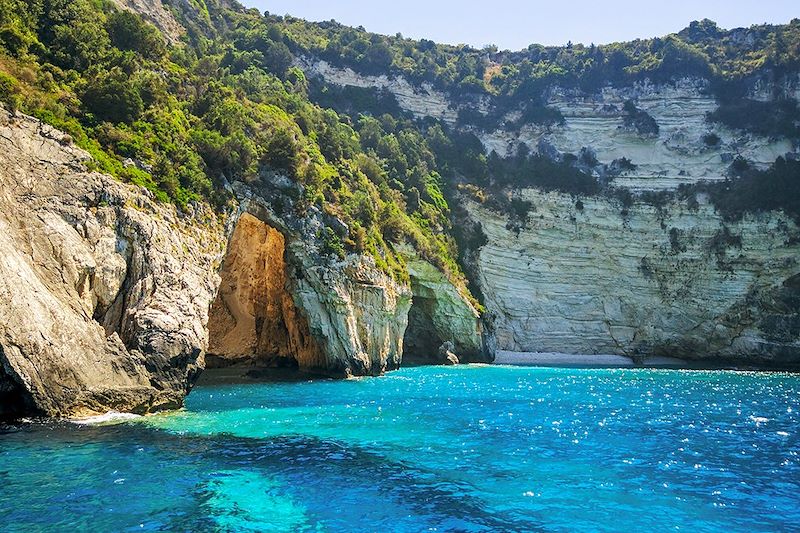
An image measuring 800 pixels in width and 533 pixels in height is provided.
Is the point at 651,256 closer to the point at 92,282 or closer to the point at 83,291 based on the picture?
the point at 92,282

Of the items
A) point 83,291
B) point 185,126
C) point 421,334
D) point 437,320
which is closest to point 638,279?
point 437,320

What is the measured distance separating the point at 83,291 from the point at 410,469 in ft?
41.9

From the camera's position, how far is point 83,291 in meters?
18.8

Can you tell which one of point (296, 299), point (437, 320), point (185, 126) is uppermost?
point (185, 126)

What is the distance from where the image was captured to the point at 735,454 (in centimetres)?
1499

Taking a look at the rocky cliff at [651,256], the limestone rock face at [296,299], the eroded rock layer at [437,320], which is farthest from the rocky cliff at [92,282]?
the rocky cliff at [651,256]

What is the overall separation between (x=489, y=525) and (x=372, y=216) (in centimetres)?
A: 3571

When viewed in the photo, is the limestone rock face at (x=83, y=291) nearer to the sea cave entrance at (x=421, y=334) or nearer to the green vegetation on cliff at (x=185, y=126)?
the green vegetation on cliff at (x=185, y=126)

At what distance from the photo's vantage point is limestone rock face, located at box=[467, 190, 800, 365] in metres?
55.2

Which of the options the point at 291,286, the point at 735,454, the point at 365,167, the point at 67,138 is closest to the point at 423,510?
the point at 735,454

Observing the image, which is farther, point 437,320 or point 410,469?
point 437,320

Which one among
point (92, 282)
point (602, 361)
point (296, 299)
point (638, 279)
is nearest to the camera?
point (92, 282)

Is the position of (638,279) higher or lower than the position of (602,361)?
higher

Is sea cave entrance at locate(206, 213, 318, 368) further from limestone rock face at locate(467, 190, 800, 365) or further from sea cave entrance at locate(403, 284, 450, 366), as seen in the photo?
limestone rock face at locate(467, 190, 800, 365)
